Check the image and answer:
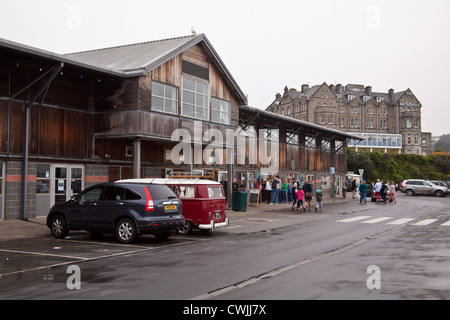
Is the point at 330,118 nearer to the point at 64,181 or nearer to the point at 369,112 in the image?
the point at 369,112

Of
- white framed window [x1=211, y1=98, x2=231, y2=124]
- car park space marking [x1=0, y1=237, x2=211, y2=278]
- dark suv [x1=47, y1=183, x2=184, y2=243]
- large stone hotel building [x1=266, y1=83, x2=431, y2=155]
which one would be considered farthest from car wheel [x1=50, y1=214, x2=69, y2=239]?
large stone hotel building [x1=266, y1=83, x2=431, y2=155]

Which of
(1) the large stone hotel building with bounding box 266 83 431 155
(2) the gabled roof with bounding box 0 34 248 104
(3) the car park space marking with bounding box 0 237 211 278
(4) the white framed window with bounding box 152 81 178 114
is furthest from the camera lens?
(1) the large stone hotel building with bounding box 266 83 431 155

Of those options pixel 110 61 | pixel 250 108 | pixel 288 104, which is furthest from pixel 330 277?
pixel 288 104

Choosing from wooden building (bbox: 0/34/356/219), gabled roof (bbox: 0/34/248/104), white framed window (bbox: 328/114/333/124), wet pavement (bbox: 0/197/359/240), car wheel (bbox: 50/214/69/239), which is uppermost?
white framed window (bbox: 328/114/333/124)

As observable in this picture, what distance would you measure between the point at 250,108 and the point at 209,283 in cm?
2187

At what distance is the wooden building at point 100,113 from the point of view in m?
17.7

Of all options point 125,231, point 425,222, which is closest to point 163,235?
point 125,231

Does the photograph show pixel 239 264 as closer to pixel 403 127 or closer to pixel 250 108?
pixel 250 108

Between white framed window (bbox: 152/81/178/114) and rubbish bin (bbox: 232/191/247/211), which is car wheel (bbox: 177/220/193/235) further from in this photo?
rubbish bin (bbox: 232/191/247/211)

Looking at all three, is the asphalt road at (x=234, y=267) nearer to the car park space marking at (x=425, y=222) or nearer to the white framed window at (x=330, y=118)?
the car park space marking at (x=425, y=222)

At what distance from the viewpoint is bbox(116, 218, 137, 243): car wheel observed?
42.7 feet

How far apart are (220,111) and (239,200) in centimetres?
502

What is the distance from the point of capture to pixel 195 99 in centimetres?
2352

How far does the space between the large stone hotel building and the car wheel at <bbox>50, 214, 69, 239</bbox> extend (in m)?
84.0
